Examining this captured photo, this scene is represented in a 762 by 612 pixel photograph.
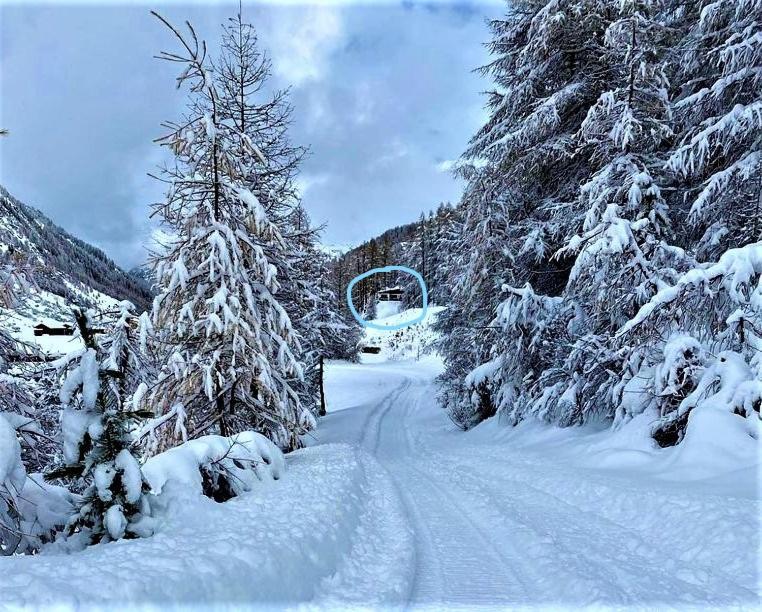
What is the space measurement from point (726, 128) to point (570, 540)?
7.42 metres

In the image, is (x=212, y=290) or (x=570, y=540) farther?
(x=212, y=290)

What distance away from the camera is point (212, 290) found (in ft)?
30.6

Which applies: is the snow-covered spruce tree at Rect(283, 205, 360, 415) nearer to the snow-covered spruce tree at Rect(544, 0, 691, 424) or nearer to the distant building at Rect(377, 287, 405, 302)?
the snow-covered spruce tree at Rect(544, 0, 691, 424)

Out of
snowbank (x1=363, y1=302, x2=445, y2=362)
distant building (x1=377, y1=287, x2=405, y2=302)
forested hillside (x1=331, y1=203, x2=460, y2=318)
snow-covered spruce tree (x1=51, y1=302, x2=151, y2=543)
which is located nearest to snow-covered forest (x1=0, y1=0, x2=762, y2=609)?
snow-covered spruce tree (x1=51, y1=302, x2=151, y2=543)

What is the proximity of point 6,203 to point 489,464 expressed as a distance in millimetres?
9256

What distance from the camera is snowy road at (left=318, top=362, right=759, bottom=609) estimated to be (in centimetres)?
391

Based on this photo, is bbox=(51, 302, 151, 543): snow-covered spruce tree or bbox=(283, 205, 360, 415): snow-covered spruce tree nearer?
bbox=(51, 302, 151, 543): snow-covered spruce tree

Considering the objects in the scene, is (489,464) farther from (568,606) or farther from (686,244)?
(686,244)

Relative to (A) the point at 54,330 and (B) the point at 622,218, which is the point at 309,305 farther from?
(B) the point at 622,218

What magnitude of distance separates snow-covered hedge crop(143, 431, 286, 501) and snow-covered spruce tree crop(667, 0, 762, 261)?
8660 mm

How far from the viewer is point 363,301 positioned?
3135 inches

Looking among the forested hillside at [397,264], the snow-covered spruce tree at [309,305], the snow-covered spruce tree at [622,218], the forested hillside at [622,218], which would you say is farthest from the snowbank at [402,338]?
the snow-covered spruce tree at [622,218]

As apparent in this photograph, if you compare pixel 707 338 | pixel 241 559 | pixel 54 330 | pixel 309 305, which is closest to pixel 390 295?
pixel 309 305

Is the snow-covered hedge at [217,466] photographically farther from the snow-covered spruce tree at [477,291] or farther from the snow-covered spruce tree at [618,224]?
the snow-covered spruce tree at [477,291]
